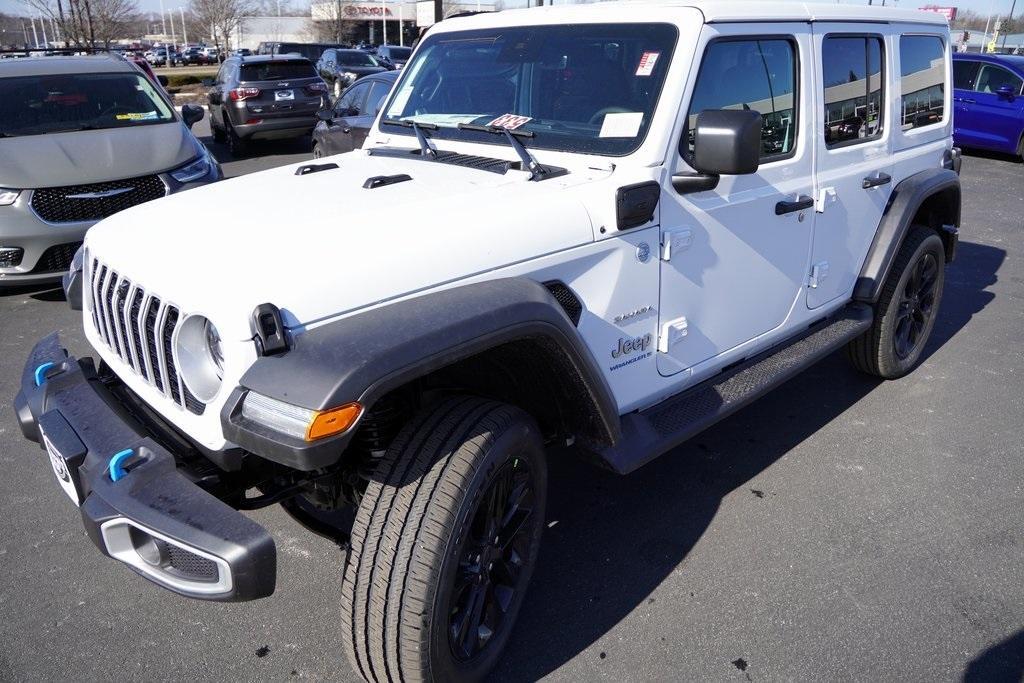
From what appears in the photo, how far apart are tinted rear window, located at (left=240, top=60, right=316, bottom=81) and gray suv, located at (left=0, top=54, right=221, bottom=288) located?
5.82 m

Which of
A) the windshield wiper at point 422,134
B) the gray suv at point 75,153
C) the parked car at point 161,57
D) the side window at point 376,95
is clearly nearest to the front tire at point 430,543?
the windshield wiper at point 422,134

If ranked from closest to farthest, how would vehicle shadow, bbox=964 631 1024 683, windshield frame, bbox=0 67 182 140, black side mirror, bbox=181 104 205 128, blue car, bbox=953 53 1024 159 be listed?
vehicle shadow, bbox=964 631 1024 683 < windshield frame, bbox=0 67 182 140 < black side mirror, bbox=181 104 205 128 < blue car, bbox=953 53 1024 159

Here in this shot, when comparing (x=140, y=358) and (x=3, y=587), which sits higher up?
(x=140, y=358)

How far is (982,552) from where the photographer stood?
320 centimetres

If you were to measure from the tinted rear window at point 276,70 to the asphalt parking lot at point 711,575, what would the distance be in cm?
1028

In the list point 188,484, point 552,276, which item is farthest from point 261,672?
point 552,276

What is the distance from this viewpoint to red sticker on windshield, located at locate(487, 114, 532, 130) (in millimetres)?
3055

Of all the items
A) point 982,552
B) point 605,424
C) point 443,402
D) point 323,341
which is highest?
point 323,341

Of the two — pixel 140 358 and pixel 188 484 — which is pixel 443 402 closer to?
pixel 188 484

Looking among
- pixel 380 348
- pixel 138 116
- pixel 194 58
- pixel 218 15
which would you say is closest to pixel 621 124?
pixel 380 348

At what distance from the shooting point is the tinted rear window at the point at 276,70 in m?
13.3

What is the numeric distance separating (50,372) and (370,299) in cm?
139

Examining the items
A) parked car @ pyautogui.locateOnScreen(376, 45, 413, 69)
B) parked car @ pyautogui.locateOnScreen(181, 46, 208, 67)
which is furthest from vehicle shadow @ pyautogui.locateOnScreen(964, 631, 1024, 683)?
parked car @ pyautogui.locateOnScreen(181, 46, 208, 67)

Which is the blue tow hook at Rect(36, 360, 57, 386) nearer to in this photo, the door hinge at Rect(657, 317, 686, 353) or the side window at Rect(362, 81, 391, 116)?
the door hinge at Rect(657, 317, 686, 353)
